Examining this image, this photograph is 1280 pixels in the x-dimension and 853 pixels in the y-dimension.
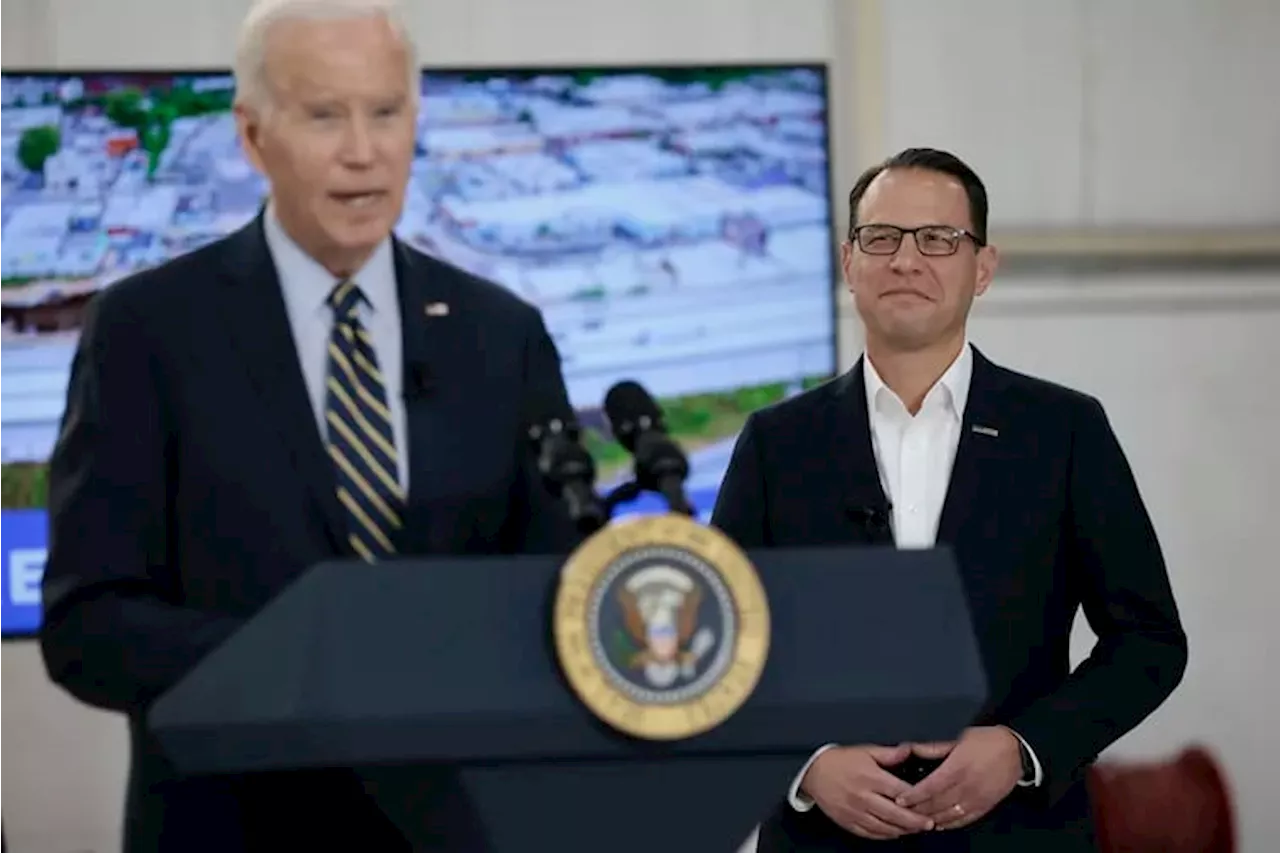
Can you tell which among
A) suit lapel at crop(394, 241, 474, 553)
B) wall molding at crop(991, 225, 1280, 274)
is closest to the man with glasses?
suit lapel at crop(394, 241, 474, 553)

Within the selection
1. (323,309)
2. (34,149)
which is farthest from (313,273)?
(34,149)

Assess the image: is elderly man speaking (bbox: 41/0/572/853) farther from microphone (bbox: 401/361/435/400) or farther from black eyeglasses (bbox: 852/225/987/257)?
black eyeglasses (bbox: 852/225/987/257)

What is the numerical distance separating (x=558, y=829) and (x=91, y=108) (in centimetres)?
276

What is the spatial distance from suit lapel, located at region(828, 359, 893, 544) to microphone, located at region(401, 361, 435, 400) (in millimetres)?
780

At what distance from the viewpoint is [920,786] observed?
202cm

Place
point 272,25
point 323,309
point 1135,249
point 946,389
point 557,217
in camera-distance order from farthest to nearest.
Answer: point 1135,249 < point 557,217 < point 946,389 < point 323,309 < point 272,25

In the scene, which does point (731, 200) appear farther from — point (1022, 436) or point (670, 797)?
point (670, 797)

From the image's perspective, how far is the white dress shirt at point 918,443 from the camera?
217 centimetres

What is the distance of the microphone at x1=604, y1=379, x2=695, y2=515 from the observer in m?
1.25

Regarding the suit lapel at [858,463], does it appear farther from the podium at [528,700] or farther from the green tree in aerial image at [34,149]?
the green tree in aerial image at [34,149]

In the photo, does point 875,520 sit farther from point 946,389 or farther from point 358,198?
point 358,198

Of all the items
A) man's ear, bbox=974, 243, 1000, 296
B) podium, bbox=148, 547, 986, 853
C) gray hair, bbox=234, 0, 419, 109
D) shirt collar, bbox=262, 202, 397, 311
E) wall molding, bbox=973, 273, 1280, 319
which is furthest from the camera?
wall molding, bbox=973, 273, 1280, 319

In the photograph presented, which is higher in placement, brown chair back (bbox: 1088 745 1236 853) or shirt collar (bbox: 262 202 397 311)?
shirt collar (bbox: 262 202 397 311)

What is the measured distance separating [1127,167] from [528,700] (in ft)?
11.0
